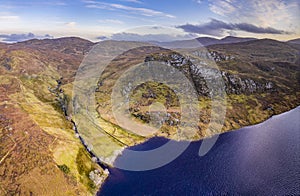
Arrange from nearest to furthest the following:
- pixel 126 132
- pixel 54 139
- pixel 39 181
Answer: pixel 39 181
pixel 54 139
pixel 126 132

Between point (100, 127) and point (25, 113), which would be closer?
point (25, 113)

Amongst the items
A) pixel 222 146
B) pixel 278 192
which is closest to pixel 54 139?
pixel 222 146

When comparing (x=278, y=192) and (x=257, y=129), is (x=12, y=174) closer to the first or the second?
(x=278, y=192)

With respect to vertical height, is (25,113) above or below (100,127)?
above

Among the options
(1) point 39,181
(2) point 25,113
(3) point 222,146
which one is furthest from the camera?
(2) point 25,113

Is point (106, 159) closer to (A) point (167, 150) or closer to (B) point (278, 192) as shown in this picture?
(A) point (167, 150)

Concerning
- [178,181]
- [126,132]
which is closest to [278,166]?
[178,181]
